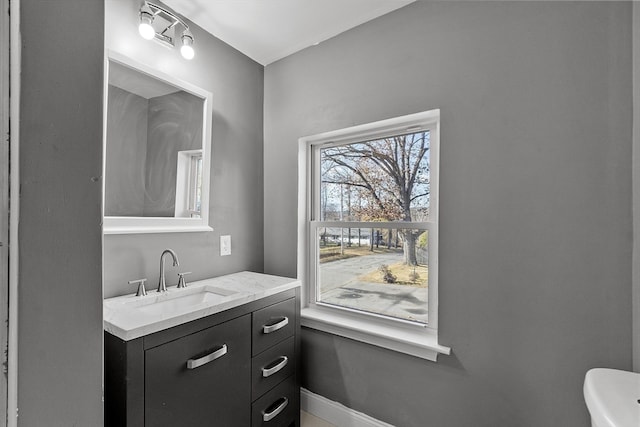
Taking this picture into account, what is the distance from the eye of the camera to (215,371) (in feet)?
4.04

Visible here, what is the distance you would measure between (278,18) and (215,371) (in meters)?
1.90

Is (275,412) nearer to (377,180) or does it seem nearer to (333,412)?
(333,412)

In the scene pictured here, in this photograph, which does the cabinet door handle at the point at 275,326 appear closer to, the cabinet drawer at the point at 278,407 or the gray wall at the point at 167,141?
the cabinet drawer at the point at 278,407

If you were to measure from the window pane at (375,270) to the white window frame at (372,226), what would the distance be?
0.04 m

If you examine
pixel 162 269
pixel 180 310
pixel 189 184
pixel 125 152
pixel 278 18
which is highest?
pixel 278 18

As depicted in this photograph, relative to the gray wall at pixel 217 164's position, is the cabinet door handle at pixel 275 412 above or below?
below

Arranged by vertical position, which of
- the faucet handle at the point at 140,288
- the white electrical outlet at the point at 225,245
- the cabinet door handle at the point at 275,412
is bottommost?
the cabinet door handle at the point at 275,412

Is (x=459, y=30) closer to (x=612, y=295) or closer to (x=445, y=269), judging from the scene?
(x=445, y=269)

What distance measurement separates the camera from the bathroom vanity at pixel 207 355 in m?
1.01

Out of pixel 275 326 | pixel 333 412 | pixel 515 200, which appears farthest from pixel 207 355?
pixel 515 200

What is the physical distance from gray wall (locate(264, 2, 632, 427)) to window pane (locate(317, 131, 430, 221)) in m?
0.20

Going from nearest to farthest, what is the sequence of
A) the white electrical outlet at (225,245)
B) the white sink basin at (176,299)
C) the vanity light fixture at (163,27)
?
the white sink basin at (176,299), the vanity light fixture at (163,27), the white electrical outlet at (225,245)

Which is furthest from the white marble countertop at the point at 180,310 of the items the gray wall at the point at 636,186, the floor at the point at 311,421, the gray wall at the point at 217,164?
the gray wall at the point at 636,186

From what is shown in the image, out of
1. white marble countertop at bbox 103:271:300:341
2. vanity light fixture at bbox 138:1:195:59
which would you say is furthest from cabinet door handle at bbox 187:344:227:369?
vanity light fixture at bbox 138:1:195:59
